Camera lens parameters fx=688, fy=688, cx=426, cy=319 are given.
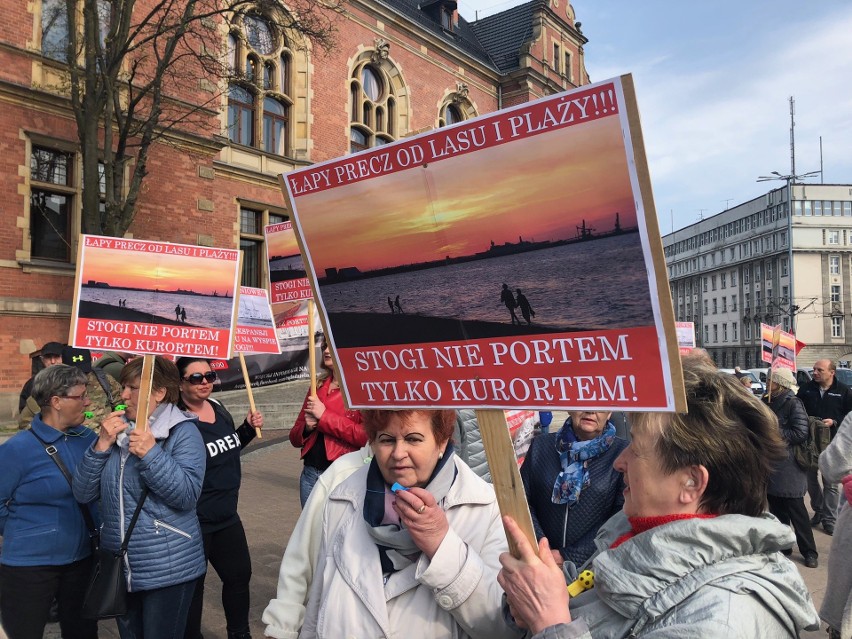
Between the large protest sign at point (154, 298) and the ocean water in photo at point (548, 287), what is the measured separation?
7.21 feet

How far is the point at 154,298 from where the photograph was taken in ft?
13.1

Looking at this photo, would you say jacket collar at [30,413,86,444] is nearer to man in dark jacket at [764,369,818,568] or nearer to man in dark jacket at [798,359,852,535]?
man in dark jacket at [764,369,818,568]

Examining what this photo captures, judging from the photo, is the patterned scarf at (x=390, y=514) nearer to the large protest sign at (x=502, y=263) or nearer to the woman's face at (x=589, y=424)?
the large protest sign at (x=502, y=263)

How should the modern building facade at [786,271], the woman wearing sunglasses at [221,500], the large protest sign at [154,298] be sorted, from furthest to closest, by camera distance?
1. the modern building facade at [786,271]
2. the woman wearing sunglasses at [221,500]
3. the large protest sign at [154,298]

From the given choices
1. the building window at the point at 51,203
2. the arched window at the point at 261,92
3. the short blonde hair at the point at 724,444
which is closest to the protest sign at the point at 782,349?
the short blonde hair at the point at 724,444

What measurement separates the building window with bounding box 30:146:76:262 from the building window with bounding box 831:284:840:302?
7327cm

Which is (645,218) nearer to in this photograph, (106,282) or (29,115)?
(106,282)

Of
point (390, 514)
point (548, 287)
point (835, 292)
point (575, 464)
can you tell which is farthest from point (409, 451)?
point (835, 292)

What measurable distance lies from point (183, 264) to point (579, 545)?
9.06 ft

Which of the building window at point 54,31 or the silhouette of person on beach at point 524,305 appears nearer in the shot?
the silhouette of person on beach at point 524,305

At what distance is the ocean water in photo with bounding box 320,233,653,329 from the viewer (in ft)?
5.15

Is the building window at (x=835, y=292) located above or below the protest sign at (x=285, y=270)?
above

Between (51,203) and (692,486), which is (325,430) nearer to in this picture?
(692,486)

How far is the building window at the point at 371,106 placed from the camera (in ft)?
75.8
